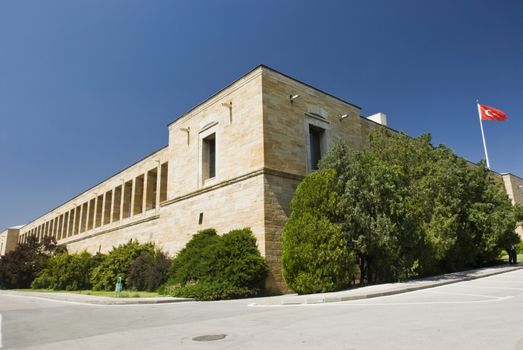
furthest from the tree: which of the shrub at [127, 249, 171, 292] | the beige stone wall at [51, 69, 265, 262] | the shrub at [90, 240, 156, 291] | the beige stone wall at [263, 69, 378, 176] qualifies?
the shrub at [90, 240, 156, 291]

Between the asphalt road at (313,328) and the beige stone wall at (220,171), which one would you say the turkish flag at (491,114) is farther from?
the asphalt road at (313,328)

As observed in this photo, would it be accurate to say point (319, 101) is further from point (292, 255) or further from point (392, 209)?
point (292, 255)

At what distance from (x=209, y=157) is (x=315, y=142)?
557 cm

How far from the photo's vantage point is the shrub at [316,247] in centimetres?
1197

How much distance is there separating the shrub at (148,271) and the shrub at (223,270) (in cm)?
233

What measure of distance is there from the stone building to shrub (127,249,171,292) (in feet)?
3.63

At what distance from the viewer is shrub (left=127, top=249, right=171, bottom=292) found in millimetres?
16812

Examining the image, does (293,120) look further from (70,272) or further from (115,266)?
(70,272)

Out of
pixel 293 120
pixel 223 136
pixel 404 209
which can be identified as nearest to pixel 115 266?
pixel 223 136

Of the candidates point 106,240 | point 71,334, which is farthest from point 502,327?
point 106,240

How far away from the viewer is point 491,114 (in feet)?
91.3

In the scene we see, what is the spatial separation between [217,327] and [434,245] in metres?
11.4

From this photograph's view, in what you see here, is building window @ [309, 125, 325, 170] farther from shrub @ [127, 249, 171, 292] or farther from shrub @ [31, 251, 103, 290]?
shrub @ [31, 251, 103, 290]

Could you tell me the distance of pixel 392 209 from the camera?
43.5ft
